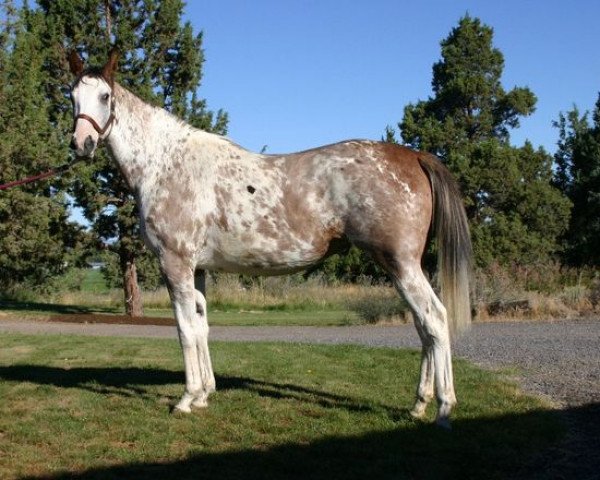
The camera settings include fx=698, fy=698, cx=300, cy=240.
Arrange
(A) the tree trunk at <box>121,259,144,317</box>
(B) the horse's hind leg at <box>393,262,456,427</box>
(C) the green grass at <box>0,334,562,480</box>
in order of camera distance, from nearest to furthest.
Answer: (C) the green grass at <box>0,334,562,480</box> < (B) the horse's hind leg at <box>393,262,456,427</box> < (A) the tree trunk at <box>121,259,144,317</box>

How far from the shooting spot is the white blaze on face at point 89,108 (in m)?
6.37

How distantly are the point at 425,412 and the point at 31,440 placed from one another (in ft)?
10.8

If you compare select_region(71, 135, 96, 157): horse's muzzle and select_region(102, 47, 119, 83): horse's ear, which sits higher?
select_region(102, 47, 119, 83): horse's ear

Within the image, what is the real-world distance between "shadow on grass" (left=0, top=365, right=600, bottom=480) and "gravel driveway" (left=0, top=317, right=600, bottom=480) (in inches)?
1.1

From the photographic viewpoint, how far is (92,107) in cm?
652

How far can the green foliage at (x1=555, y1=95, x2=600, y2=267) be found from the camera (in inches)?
1356

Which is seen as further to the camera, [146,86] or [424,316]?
[146,86]

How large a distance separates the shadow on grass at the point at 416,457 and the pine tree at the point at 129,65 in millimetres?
18228

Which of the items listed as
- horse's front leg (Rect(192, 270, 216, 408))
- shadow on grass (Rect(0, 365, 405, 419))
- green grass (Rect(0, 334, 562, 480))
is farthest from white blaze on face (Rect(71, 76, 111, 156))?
shadow on grass (Rect(0, 365, 405, 419))

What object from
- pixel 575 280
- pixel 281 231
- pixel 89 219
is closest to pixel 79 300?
pixel 89 219

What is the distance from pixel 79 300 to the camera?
104ft

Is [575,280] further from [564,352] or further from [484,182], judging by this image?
[564,352]

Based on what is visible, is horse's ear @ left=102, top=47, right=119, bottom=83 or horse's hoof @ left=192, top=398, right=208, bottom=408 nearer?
horse's hoof @ left=192, top=398, right=208, bottom=408

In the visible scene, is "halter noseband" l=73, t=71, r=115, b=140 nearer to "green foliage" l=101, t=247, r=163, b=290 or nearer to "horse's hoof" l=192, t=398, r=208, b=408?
"horse's hoof" l=192, t=398, r=208, b=408
